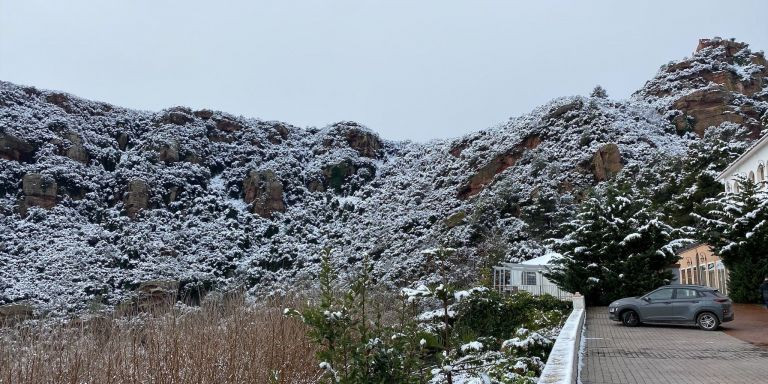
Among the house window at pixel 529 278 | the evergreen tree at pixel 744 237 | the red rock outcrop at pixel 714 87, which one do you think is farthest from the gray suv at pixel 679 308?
the red rock outcrop at pixel 714 87

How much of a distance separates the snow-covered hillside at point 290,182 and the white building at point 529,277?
10.1 feet

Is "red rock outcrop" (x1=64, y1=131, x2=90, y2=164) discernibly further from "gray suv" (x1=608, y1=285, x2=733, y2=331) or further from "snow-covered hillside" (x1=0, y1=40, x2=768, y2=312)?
"gray suv" (x1=608, y1=285, x2=733, y2=331)

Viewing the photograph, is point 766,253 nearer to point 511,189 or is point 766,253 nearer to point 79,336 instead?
point 79,336

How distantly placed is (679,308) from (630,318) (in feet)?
4.80

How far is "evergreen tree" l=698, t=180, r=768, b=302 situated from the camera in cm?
2327

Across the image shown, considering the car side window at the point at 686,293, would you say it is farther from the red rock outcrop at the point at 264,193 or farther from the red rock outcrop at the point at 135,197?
the red rock outcrop at the point at 135,197

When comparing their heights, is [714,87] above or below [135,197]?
above

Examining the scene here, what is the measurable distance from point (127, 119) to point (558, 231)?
2442 inches

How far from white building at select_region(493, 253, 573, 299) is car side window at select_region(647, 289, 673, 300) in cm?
1123

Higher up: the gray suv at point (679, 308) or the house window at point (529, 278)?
the house window at point (529, 278)

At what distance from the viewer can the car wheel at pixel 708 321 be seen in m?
16.4

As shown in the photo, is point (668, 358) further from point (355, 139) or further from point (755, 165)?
point (355, 139)

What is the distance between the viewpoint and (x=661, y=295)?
58.2 feet

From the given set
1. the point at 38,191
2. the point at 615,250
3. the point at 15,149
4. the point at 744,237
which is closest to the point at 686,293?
the point at 615,250
